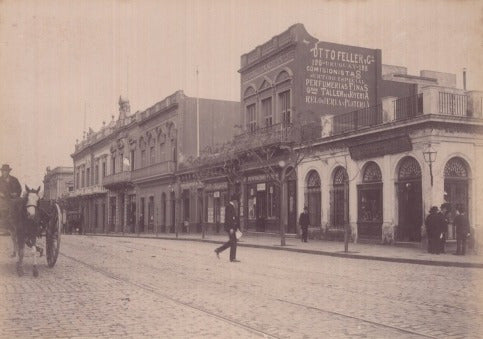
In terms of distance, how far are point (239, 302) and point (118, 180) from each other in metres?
49.5

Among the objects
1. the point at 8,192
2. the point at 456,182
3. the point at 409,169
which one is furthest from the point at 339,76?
the point at 8,192

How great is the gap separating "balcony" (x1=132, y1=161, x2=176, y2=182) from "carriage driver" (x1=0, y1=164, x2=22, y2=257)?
32.4 metres

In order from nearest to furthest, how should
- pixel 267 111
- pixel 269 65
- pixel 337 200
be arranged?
pixel 337 200
pixel 269 65
pixel 267 111

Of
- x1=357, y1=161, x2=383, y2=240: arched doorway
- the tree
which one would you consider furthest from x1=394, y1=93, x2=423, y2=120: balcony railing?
the tree

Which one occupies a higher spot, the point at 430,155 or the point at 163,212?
the point at 430,155

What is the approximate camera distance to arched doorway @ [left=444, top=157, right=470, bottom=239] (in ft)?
72.3

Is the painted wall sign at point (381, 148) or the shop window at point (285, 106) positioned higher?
the shop window at point (285, 106)

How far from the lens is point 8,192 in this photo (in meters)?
12.5

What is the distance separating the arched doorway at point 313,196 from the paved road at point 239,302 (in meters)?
14.8

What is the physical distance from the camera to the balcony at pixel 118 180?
2167 inches

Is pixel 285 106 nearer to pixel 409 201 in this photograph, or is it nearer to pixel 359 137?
pixel 359 137

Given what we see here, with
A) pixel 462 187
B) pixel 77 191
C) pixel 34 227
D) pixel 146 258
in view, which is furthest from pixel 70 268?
pixel 77 191

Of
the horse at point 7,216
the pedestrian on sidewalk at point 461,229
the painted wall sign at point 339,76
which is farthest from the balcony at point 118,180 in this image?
the horse at point 7,216

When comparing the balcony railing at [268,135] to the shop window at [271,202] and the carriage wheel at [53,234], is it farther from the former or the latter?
the carriage wheel at [53,234]
